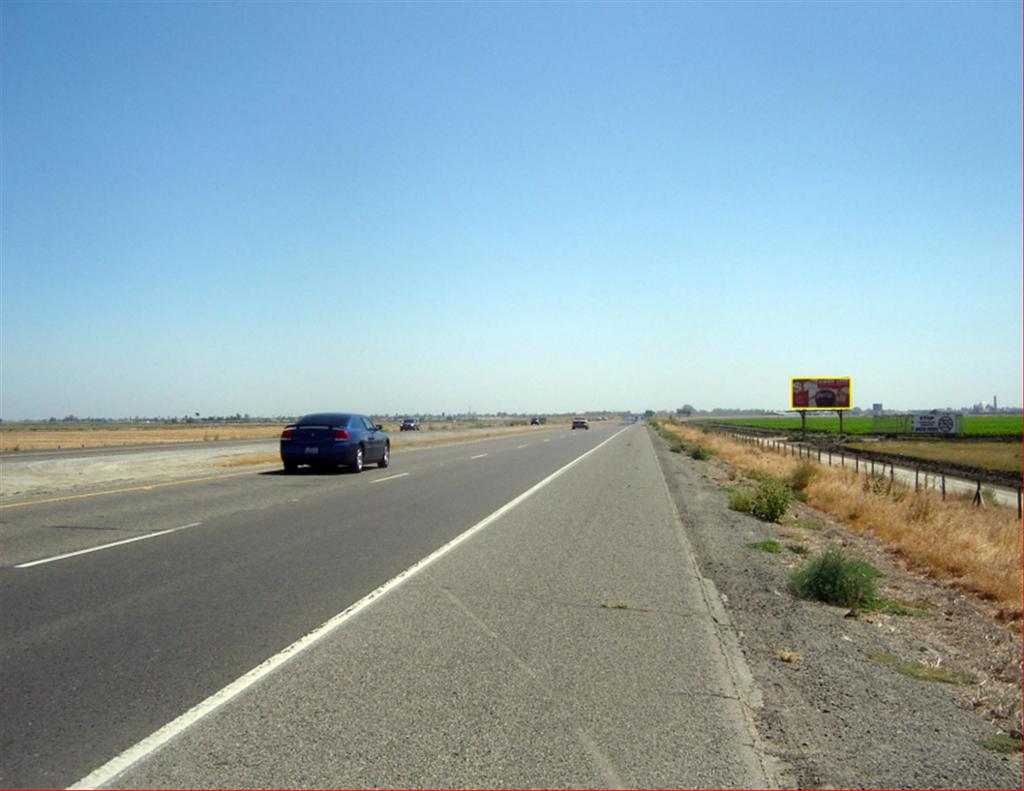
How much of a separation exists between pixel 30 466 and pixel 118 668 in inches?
1030

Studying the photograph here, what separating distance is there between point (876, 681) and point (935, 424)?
8770 cm

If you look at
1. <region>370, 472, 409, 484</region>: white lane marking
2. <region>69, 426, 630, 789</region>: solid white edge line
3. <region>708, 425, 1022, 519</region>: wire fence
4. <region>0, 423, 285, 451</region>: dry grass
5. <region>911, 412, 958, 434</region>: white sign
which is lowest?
<region>708, 425, 1022, 519</region>: wire fence

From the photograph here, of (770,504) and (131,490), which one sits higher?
(131,490)

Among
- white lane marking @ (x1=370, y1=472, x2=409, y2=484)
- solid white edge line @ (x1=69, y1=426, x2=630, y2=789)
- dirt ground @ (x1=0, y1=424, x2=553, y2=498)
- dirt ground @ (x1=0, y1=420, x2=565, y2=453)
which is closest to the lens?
solid white edge line @ (x1=69, y1=426, x2=630, y2=789)

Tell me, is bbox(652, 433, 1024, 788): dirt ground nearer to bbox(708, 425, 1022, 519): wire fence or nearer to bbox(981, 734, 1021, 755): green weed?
bbox(981, 734, 1021, 755): green weed

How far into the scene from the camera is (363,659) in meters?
6.72

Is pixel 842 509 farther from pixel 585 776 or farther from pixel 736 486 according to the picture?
pixel 585 776

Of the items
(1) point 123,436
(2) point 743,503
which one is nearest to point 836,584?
(2) point 743,503

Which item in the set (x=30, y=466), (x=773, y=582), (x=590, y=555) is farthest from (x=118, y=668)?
(x=30, y=466)

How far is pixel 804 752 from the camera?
17.0ft

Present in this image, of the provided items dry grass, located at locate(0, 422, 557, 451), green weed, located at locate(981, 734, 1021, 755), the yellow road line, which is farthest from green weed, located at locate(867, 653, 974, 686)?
dry grass, located at locate(0, 422, 557, 451)

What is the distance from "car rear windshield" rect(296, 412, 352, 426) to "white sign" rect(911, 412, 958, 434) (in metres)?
74.7

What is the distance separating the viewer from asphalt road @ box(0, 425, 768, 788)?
4.79m

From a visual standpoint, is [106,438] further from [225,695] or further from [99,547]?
[225,695]
